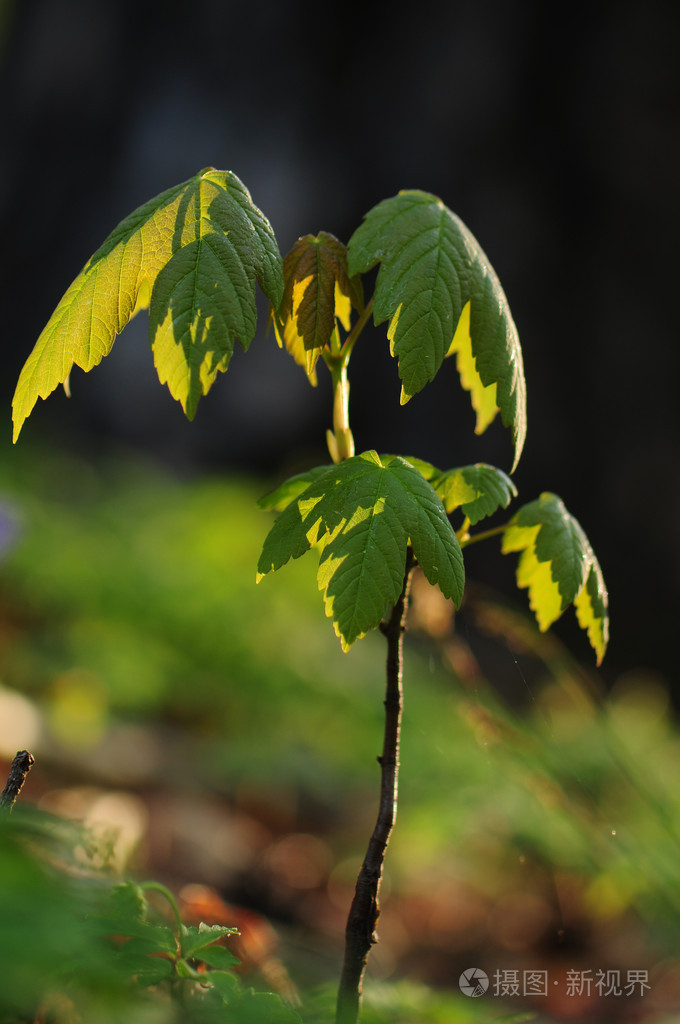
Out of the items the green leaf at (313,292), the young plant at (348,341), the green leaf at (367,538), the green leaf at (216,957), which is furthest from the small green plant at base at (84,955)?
the green leaf at (313,292)

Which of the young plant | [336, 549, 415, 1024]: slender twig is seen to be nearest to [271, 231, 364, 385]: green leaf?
the young plant

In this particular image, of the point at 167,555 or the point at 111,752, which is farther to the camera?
the point at 167,555

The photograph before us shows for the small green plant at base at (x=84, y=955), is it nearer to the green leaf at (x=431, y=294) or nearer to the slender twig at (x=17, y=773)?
the slender twig at (x=17, y=773)

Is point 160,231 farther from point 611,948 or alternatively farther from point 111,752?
point 611,948

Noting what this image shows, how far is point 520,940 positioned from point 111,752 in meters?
1.64

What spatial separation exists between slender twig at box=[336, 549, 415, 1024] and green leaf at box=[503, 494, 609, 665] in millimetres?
173

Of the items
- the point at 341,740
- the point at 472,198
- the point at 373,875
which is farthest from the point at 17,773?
the point at 472,198

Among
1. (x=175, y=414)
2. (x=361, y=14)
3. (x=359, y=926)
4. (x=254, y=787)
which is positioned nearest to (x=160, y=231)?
(x=359, y=926)

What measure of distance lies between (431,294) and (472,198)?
584 cm

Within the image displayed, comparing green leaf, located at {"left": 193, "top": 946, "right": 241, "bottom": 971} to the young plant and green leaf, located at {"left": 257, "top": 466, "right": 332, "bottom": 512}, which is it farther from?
green leaf, located at {"left": 257, "top": 466, "right": 332, "bottom": 512}

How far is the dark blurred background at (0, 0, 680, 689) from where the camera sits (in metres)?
5.68

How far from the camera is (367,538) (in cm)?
70

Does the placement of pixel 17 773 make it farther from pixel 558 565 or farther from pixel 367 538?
pixel 558 565

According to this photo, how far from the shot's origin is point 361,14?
616 centimetres
